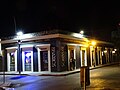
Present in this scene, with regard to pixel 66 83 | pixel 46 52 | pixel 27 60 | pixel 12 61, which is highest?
pixel 46 52

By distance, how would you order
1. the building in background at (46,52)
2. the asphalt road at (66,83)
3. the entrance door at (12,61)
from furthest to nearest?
the entrance door at (12,61)
the building in background at (46,52)
the asphalt road at (66,83)

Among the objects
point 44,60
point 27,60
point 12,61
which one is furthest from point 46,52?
point 12,61

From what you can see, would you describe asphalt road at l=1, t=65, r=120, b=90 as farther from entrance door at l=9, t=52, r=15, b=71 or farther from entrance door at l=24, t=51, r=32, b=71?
entrance door at l=9, t=52, r=15, b=71

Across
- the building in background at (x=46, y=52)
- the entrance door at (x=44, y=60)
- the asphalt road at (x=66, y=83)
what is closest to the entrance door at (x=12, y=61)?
the building in background at (x=46, y=52)

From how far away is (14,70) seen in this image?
35781mm

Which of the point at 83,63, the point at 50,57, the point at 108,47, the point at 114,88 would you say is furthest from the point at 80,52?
the point at 114,88

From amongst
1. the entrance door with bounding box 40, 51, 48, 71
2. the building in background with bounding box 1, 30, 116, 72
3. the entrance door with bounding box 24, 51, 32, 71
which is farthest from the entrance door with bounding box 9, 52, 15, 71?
the entrance door with bounding box 40, 51, 48, 71

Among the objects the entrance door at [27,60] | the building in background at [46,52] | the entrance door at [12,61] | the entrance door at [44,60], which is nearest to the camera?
the building in background at [46,52]

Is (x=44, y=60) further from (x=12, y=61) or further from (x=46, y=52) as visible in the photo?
(x=12, y=61)

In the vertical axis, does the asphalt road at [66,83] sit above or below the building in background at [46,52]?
below

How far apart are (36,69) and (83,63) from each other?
9360mm

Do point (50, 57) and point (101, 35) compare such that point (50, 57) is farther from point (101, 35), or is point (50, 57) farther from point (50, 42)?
point (101, 35)

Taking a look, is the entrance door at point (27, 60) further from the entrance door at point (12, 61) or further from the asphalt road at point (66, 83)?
the asphalt road at point (66, 83)

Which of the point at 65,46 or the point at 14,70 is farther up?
the point at 65,46
